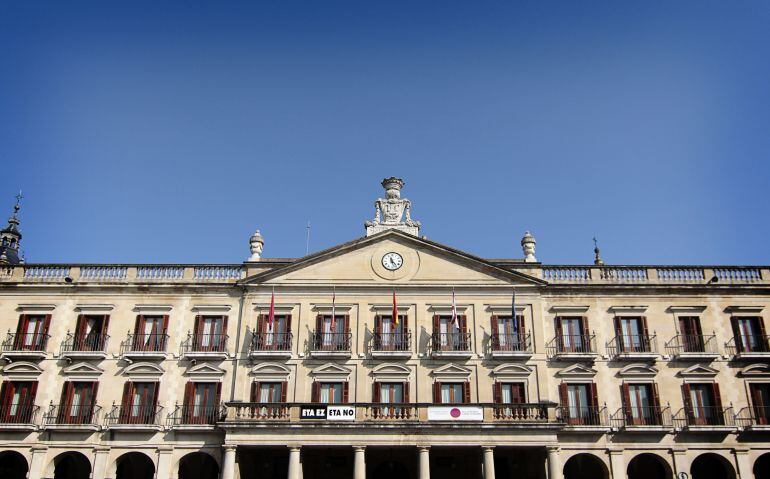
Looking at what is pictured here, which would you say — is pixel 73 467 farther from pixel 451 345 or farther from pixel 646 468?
pixel 646 468

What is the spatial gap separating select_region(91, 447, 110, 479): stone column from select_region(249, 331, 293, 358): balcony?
938 cm

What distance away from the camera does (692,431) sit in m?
37.9

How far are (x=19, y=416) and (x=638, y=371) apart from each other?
35.4 meters

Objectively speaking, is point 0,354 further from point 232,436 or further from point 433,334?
point 433,334

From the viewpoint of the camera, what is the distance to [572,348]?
40406 millimetres

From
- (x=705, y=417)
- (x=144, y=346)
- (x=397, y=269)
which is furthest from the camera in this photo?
(x=397, y=269)

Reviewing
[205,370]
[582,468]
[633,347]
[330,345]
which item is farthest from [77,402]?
[633,347]

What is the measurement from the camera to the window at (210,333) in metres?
40.7

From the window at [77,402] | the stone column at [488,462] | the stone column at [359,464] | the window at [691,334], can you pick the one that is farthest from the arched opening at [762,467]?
the window at [77,402]

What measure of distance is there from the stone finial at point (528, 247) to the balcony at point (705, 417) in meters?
12.1

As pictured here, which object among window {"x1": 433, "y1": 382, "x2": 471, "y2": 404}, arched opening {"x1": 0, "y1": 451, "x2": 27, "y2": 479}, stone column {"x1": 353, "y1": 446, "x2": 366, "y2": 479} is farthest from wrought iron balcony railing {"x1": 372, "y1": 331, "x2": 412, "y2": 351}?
arched opening {"x1": 0, "y1": 451, "x2": 27, "y2": 479}

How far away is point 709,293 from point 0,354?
42279mm

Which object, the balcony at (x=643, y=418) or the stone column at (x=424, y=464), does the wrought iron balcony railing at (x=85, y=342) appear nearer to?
the stone column at (x=424, y=464)

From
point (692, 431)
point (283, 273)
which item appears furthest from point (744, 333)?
point (283, 273)
